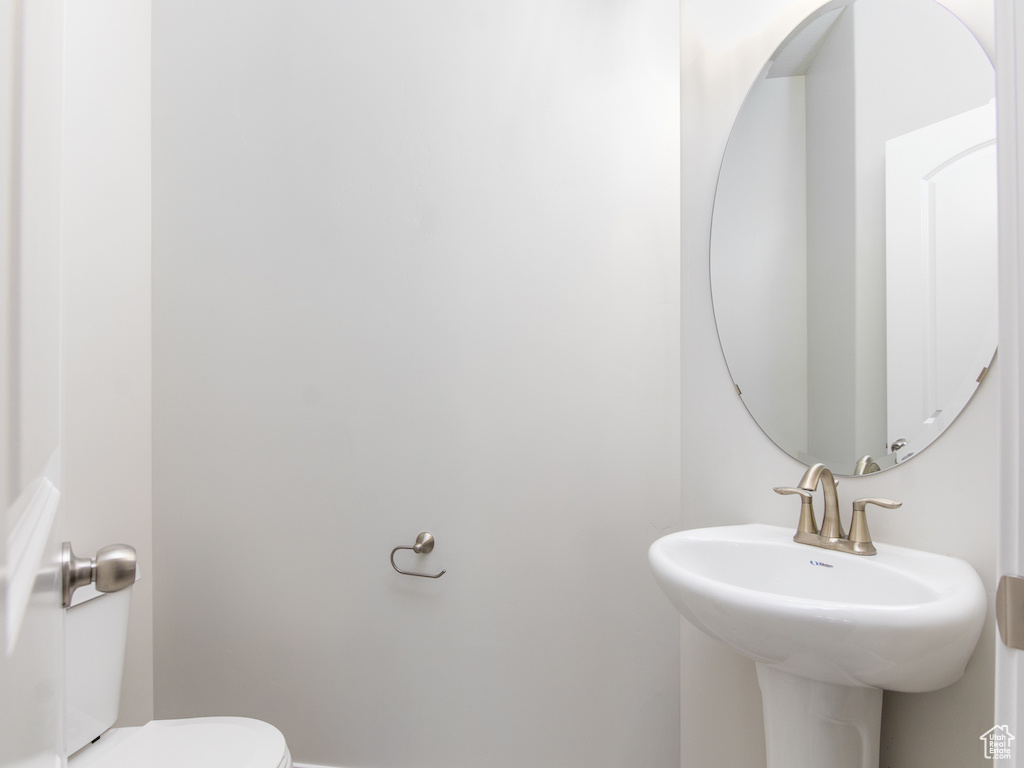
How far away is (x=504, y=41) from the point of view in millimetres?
1459

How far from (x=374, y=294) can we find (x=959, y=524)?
1.33 m

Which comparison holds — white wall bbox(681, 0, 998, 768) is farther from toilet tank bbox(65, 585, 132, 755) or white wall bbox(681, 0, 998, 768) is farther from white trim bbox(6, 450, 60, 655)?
toilet tank bbox(65, 585, 132, 755)

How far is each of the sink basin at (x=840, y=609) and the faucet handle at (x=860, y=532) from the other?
2 cm

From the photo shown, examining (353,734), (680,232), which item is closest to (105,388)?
(353,734)

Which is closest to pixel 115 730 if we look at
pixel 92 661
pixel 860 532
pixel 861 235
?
pixel 92 661

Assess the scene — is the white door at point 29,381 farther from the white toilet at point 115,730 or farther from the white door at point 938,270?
the white door at point 938,270

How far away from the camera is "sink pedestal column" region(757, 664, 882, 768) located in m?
0.94

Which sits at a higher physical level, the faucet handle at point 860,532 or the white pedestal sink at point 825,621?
the faucet handle at point 860,532

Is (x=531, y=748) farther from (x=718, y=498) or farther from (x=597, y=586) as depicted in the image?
(x=718, y=498)

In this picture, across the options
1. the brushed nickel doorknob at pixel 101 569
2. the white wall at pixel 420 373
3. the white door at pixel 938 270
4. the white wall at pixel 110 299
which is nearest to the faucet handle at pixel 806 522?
the white door at pixel 938 270

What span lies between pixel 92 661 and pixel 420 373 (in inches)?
37.8

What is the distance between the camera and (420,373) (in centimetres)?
151

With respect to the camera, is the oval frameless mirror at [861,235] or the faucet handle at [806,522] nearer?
the oval frameless mirror at [861,235]

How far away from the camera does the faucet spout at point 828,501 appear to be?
1.04m
